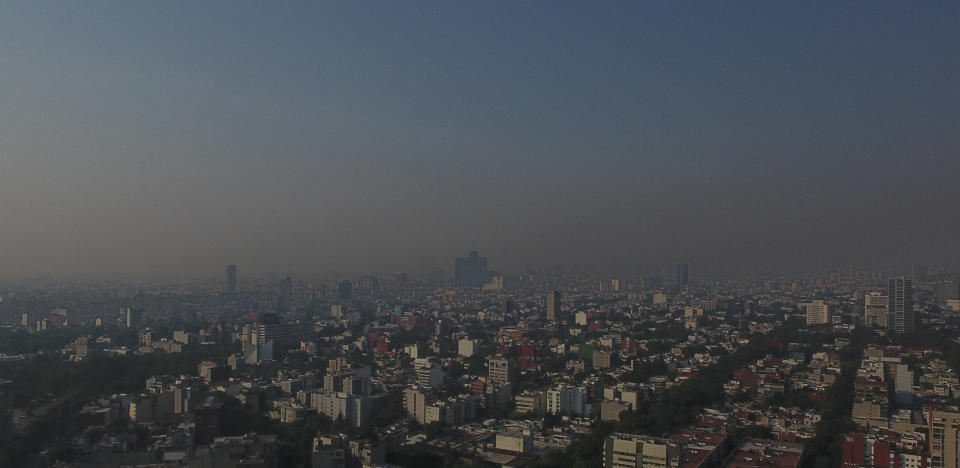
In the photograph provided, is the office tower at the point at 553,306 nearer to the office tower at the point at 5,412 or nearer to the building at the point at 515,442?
the building at the point at 515,442

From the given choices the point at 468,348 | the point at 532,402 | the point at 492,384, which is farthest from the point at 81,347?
the point at 532,402

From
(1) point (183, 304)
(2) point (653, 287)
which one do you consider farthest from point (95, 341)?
(2) point (653, 287)

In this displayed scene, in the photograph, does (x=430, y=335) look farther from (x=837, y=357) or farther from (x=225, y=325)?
(x=837, y=357)

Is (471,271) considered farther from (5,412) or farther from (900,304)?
(5,412)

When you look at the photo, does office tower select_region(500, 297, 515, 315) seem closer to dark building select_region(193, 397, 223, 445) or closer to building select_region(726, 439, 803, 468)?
dark building select_region(193, 397, 223, 445)

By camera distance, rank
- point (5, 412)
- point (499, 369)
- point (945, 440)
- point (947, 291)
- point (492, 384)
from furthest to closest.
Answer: point (947, 291) < point (499, 369) < point (492, 384) < point (5, 412) < point (945, 440)

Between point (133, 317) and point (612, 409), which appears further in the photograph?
point (133, 317)
